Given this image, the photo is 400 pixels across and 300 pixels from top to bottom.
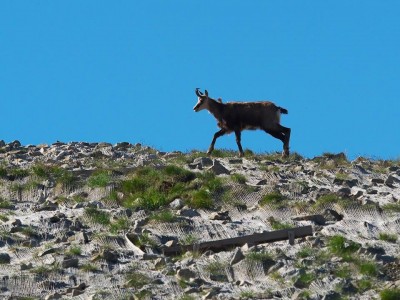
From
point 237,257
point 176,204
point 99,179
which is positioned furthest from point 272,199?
point 237,257

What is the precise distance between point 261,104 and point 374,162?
4.44 metres

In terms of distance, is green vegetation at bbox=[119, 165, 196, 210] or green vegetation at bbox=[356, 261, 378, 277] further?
green vegetation at bbox=[119, 165, 196, 210]

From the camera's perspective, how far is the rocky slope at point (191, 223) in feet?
59.1

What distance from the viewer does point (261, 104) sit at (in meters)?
30.8

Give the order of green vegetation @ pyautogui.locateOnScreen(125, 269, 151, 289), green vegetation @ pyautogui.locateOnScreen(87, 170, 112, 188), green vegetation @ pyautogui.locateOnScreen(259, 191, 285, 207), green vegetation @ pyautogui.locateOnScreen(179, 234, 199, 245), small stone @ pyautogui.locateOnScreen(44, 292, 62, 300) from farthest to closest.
Answer: green vegetation @ pyautogui.locateOnScreen(87, 170, 112, 188), green vegetation @ pyautogui.locateOnScreen(259, 191, 285, 207), green vegetation @ pyautogui.locateOnScreen(179, 234, 199, 245), green vegetation @ pyautogui.locateOnScreen(125, 269, 151, 289), small stone @ pyautogui.locateOnScreen(44, 292, 62, 300)

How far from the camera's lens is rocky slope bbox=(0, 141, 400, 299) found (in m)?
18.0

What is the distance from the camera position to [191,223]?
2120 cm

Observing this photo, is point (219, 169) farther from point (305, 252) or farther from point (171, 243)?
point (305, 252)

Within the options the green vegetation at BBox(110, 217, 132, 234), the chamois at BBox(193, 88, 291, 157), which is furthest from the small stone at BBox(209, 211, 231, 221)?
the chamois at BBox(193, 88, 291, 157)

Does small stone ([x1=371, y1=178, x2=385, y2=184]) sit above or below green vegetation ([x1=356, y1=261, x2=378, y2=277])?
above

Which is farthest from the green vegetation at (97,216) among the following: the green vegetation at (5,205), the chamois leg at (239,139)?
the chamois leg at (239,139)

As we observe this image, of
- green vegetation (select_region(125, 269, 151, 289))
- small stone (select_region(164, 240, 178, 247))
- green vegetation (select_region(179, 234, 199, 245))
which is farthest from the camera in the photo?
green vegetation (select_region(179, 234, 199, 245))

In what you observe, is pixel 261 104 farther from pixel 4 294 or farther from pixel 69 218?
pixel 4 294

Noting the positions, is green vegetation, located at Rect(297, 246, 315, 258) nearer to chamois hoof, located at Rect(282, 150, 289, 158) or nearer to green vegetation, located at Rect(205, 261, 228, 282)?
green vegetation, located at Rect(205, 261, 228, 282)
